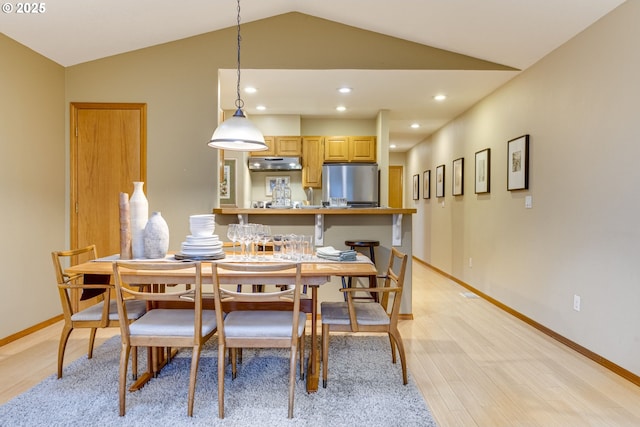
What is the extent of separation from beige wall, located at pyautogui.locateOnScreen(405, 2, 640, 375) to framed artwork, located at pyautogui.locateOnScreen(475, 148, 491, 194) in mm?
88

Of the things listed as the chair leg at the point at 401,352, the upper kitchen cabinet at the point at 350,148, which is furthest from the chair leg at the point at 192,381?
the upper kitchen cabinet at the point at 350,148

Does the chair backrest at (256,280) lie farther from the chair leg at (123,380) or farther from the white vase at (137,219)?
the white vase at (137,219)

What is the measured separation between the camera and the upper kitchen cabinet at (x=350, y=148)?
19.7ft

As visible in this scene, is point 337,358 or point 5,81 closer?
point 337,358

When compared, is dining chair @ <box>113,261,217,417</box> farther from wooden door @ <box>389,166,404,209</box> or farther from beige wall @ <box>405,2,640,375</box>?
wooden door @ <box>389,166,404,209</box>

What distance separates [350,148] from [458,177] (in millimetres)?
1679

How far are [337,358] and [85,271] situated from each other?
Result: 1694 mm

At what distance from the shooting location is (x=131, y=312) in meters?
2.37

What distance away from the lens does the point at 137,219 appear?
2352mm

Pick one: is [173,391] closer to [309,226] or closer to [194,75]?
[309,226]

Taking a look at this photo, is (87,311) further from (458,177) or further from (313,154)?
(458,177)

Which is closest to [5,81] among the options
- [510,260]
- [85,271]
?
[85,271]

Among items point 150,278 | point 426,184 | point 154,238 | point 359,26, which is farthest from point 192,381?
Result: point 426,184

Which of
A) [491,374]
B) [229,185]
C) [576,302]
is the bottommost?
[491,374]
